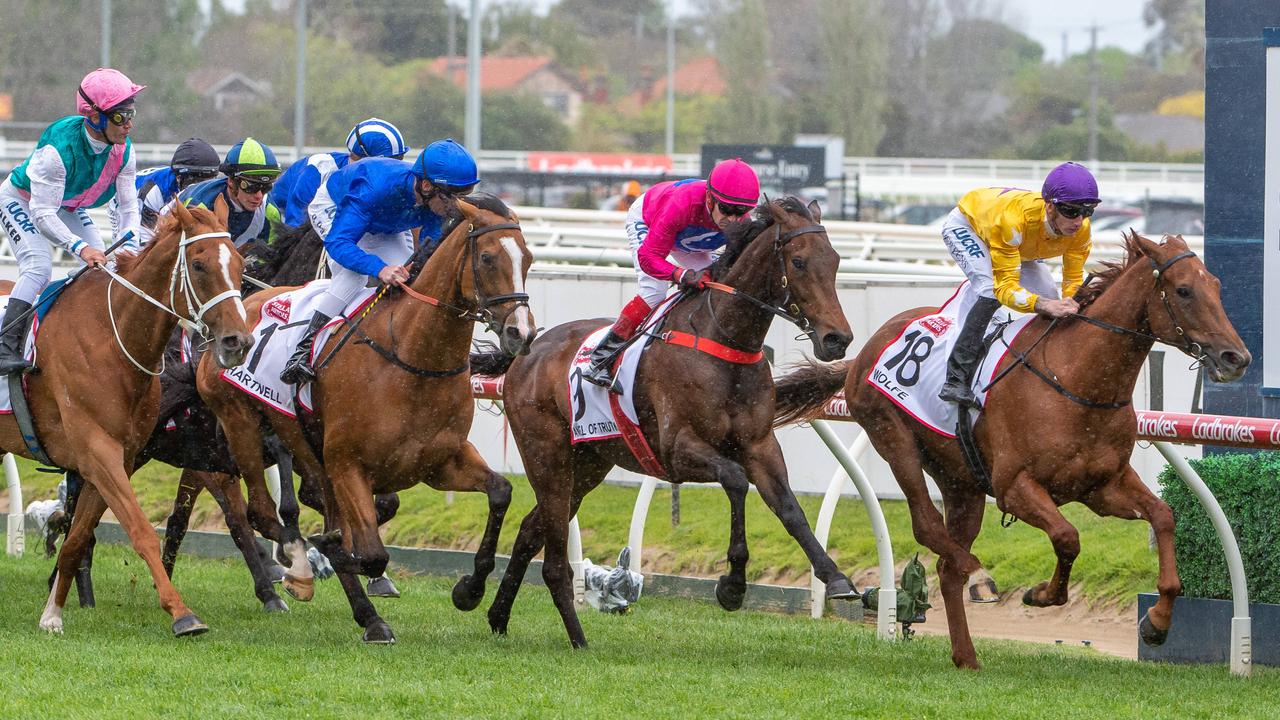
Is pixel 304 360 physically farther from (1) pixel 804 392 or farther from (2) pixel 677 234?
(1) pixel 804 392

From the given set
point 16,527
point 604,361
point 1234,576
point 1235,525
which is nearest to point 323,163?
point 604,361

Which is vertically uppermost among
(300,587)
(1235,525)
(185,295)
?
(185,295)

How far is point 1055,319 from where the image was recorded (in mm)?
6539

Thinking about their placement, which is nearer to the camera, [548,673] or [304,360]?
[548,673]

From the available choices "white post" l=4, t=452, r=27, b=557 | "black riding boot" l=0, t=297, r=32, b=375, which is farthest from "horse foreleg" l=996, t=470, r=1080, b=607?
"white post" l=4, t=452, r=27, b=557

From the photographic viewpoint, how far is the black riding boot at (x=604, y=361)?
6832 mm

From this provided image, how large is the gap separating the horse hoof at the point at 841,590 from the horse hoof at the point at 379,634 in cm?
182

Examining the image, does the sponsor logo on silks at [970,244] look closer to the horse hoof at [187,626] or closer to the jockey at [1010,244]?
the jockey at [1010,244]

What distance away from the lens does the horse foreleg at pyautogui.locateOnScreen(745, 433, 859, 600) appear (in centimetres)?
602

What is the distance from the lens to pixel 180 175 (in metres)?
8.68

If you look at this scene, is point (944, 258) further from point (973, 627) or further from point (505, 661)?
point (505, 661)

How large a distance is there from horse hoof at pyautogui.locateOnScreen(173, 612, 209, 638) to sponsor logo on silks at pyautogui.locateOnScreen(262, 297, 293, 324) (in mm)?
1407

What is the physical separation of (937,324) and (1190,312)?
1268 mm

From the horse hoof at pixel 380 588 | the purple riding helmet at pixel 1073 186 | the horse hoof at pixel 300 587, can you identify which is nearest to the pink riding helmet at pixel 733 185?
the purple riding helmet at pixel 1073 186
